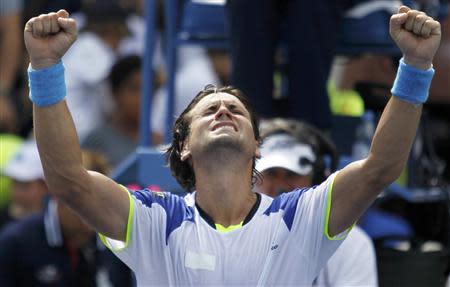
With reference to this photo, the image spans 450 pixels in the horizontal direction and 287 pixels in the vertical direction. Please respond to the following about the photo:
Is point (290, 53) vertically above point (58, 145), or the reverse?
point (58, 145)

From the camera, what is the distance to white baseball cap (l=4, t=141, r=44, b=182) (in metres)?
8.62

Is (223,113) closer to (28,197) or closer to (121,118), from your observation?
(28,197)

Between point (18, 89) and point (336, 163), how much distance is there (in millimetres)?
4511

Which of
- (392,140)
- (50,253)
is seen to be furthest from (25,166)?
(392,140)

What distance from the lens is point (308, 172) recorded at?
6.14m

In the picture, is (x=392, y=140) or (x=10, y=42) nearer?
(x=392, y=140)

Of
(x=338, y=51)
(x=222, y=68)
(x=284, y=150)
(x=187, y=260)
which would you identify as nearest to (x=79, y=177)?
(x=187, y=260)

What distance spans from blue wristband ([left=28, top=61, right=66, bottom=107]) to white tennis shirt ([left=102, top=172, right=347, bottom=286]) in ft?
1.49

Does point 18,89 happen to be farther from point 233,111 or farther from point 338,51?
point 233,111

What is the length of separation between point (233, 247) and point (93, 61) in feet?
16.9

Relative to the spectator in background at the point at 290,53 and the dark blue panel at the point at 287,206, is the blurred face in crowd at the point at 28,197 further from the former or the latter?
the dark blue panel at the point at 287,206

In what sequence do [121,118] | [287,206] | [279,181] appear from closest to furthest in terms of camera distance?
[287,206], [279,181], [121,118]

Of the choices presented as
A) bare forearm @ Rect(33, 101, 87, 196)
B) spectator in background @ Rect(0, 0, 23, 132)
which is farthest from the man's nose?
spectator in background @ Rect(0, 0, 23, 132)

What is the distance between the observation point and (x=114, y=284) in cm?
749
